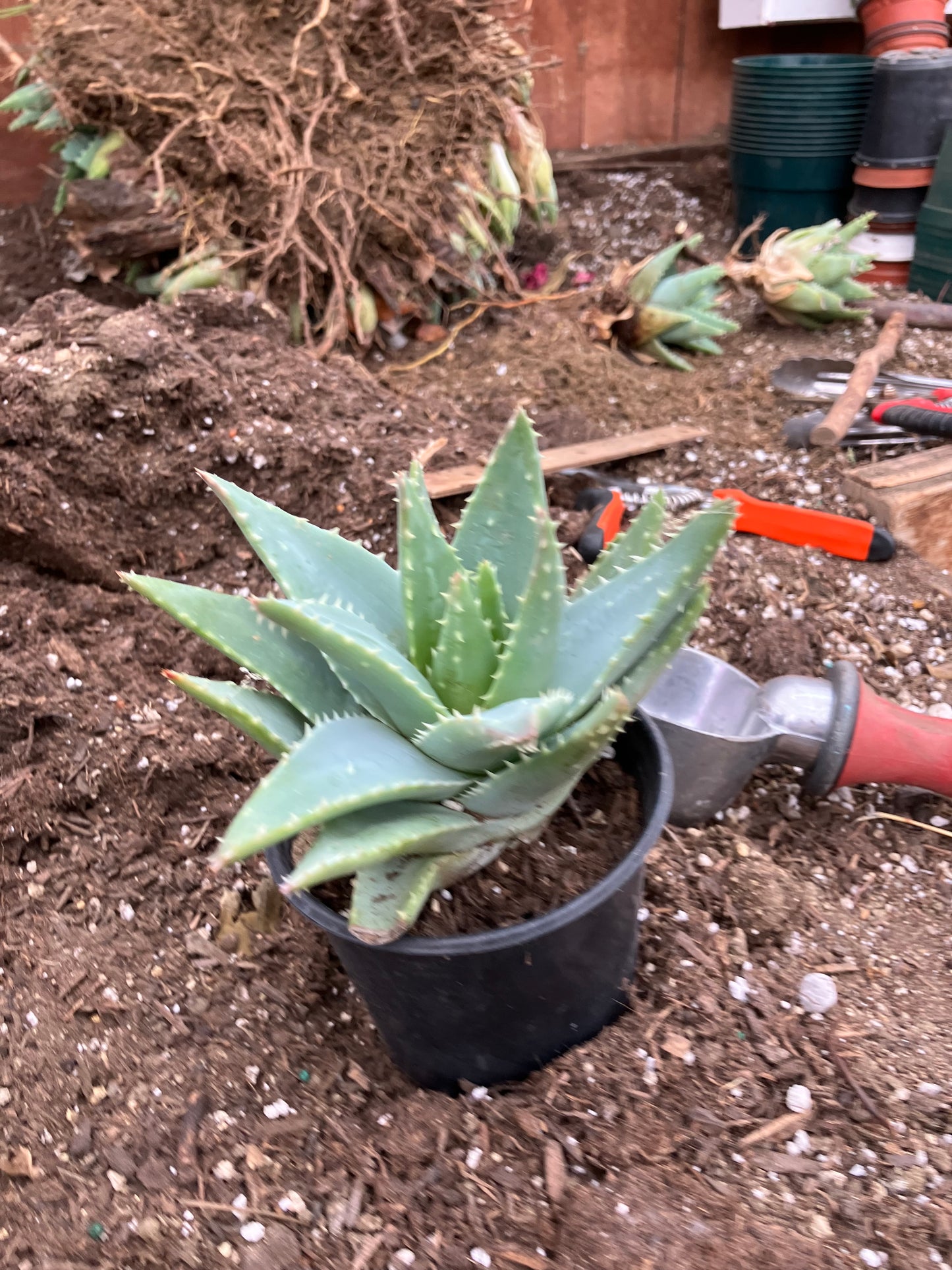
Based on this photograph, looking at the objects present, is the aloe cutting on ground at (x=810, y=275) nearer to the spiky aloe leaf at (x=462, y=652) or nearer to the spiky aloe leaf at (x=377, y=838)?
the spiky aloe leaf at (x=462, y=652)

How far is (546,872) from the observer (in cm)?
96

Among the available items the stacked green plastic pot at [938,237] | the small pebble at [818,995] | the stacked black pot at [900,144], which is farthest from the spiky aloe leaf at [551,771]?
the stacked black pot at [900,144]

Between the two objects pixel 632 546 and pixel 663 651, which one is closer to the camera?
pixel 663 651

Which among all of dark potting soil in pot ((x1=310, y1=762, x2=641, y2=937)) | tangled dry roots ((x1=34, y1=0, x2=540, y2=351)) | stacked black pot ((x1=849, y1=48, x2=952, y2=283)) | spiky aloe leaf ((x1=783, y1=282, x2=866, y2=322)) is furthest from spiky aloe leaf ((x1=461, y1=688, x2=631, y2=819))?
stacked black pot ((x1=849, y1=48, x2=952, y2=283))

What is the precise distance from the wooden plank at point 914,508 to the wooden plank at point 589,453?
17.1 inches

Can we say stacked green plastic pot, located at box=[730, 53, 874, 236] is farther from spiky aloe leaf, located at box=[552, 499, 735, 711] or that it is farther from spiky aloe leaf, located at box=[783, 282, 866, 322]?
spiky aloe leaf, located at box=[552, 499, 735, 711]

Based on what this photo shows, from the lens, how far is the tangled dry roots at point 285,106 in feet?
8.26

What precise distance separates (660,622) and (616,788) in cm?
31

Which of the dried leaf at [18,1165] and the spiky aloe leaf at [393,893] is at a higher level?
the spiky aloe leaf at [393,893]

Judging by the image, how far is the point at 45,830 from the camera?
127 centimetres

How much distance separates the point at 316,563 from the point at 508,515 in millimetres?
206

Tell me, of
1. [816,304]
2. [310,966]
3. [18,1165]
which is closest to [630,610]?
[310,966]

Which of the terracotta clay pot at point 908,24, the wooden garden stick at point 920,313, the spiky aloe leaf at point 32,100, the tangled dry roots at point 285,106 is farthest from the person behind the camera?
the terracotta clay pot at point 908,24

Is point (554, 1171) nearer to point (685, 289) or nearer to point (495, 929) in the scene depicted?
point (495, 929)
